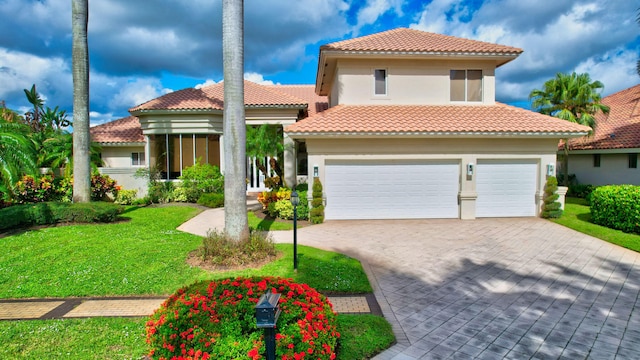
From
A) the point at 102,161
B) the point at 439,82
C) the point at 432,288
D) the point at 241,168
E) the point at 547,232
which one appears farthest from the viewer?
the point at 102,161

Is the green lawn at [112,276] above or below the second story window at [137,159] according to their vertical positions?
below

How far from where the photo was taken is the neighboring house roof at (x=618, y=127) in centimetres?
1727

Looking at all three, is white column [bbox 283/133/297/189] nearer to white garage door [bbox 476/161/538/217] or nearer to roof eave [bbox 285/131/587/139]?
roof eave [bbox 285/131/587/139]

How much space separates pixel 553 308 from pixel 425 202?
7601mm

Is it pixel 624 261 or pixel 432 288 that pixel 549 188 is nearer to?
pixel 624 261

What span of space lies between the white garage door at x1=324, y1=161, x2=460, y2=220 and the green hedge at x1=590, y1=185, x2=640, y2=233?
16.0 feet

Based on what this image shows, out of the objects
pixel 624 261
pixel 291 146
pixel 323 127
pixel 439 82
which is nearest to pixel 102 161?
pixel 291 146

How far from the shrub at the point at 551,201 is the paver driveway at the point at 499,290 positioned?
1802mm

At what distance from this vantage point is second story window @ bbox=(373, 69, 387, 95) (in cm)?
1440

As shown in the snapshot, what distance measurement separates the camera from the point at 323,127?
12.2m

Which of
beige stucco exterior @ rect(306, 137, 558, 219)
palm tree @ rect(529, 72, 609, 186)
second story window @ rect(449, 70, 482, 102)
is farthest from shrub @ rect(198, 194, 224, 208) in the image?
palm tree @ rect(529, 72, 609, 186)

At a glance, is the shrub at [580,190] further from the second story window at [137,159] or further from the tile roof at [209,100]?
the second story window at [137,159]

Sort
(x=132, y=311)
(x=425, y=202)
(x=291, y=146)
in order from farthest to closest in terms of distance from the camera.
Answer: (x=291, y=146) → (x=425, y=202) → (x=132, y=311)

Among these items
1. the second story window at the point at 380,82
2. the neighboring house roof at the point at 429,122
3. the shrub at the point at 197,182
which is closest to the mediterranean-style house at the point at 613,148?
the neighboring house roof at the point at 429,122
